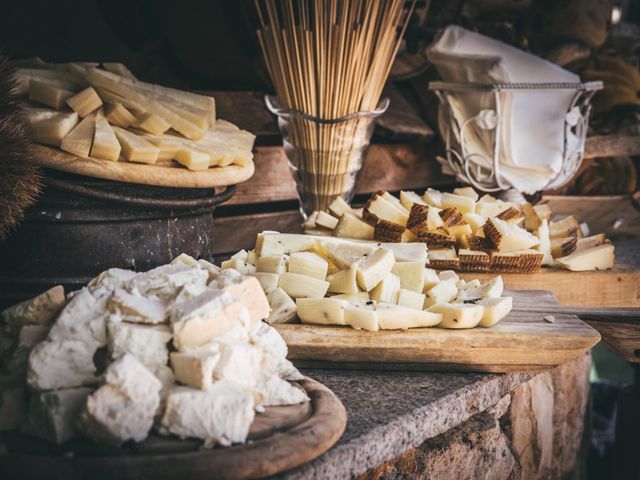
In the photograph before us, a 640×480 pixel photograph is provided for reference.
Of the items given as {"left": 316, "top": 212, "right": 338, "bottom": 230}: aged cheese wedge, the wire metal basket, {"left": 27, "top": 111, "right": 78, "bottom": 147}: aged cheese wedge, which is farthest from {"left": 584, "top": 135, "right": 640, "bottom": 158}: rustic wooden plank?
{"left": 27, "top": 111, "right": 78, "bottom": 147}: aged cheese wedge

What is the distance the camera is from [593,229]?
3697 mm

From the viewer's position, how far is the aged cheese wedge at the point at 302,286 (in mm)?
1755

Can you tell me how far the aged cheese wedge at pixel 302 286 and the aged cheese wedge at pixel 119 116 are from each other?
0.65 m

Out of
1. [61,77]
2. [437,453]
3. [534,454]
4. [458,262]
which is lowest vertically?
[534,454]

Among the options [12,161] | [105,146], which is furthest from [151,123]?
[12,161]

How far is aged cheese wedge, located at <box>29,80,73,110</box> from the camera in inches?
78.2

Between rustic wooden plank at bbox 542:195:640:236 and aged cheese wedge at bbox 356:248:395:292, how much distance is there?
7.14 ft

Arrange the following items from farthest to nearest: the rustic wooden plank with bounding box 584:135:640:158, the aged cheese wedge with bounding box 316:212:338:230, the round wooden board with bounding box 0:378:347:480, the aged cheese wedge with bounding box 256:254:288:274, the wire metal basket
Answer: the rustic wooden plank with bounding box 584:135:640:158 → the wire metal basket → the aged cheese wedge with bounding box 316:212:338:230 → the aged cheese wedge with bounding box 256:254:288:274 → the round wooden board with bounding box 0:378:347:480

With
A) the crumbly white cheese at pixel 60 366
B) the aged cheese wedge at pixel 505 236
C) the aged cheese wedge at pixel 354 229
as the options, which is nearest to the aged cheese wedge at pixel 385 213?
the aged cheese wedge at pixel 354 229

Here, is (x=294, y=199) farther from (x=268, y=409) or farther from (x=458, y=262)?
(x=268, y=409)

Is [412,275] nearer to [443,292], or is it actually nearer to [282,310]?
[443,292]

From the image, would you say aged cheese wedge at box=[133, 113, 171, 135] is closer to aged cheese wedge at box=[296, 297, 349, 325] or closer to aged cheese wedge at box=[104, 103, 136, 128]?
aged cheese wedge at box=[104, 103, 136, 128]

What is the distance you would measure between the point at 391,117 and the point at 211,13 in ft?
3.68

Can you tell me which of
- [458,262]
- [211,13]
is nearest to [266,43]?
[211,13]
